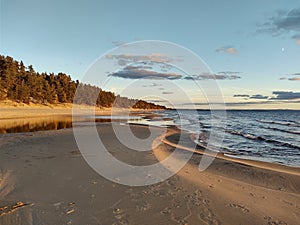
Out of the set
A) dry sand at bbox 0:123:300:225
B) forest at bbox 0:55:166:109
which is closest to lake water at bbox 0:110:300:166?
dry sand at bbox 0:123:300:225

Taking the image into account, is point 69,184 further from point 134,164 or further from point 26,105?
point 26,105

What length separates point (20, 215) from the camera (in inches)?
190

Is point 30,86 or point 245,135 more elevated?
point 30,86

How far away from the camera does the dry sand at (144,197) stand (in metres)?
4.95

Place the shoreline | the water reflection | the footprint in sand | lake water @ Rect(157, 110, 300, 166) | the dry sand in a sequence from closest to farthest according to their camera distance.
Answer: the dry sand → the footprint in sand → the shoreline → lake water @ Rect(157, 110, 300, 166) → the water reflection

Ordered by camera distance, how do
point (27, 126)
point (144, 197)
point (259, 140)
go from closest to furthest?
point (144, 197) < point (259, 140) < point (27, 126)

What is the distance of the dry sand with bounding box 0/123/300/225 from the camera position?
16.2ft

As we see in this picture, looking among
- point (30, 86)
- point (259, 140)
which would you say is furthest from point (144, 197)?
point (30, 86)

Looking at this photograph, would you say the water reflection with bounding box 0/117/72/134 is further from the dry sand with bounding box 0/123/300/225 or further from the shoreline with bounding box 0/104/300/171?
the dry sand with bounding box 0/123/300/225

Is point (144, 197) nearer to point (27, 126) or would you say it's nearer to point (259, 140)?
point (259, 140)

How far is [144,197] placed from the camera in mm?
6086

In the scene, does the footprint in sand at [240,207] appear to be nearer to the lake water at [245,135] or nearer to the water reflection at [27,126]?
the lake water at [245,135]

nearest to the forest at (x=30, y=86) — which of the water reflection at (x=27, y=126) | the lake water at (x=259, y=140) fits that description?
the water reflection at (x=27, y=126)

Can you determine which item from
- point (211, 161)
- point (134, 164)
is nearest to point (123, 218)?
point (134, 164)
